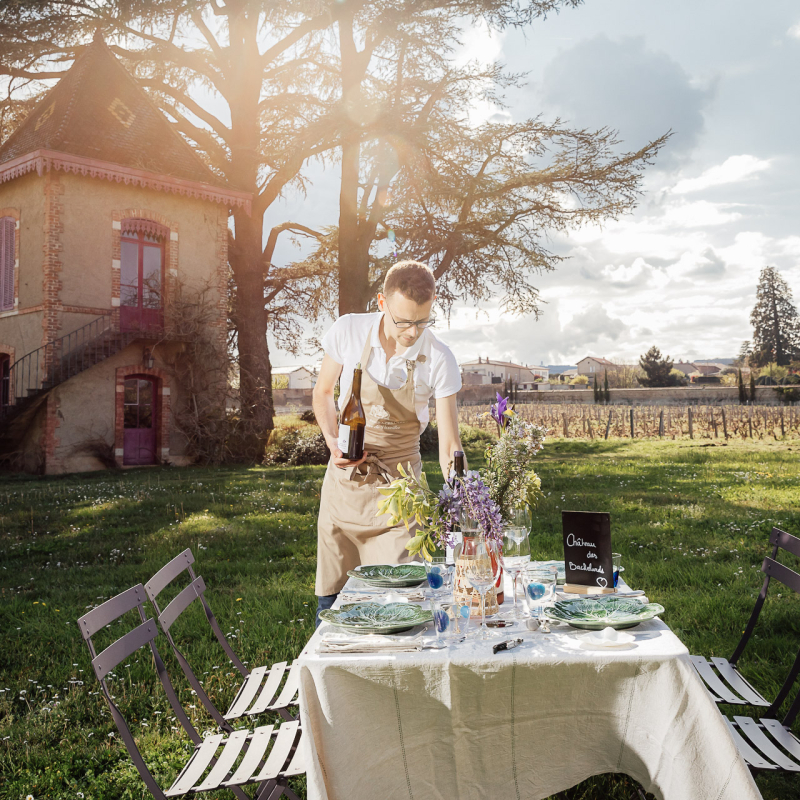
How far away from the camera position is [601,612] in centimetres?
254

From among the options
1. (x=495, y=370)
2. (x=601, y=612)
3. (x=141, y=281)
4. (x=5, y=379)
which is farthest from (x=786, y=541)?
(x=495, y=370)

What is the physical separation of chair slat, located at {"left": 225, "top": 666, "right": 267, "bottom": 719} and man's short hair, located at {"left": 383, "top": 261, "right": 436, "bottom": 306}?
199cm

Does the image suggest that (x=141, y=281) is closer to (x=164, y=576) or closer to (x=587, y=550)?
(x=164, y=576)

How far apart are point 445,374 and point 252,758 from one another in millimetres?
1887

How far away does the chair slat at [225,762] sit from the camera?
A: 2578 mm

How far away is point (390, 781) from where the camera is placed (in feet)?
7.16

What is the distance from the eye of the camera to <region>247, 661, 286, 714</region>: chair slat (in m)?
3.12

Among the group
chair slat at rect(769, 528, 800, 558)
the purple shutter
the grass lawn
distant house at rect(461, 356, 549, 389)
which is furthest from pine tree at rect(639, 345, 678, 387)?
chair slat at rect(769, 528, 800, 558)

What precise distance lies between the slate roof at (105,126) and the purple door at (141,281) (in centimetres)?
191

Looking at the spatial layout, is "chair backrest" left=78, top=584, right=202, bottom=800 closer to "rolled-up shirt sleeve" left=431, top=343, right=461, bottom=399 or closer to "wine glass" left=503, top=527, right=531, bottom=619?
"wine glass" left=503, top=527, right=531, bottom=619

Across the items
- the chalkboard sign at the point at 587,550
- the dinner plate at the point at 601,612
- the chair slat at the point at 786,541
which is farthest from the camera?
the chair slat at the point at 786,541

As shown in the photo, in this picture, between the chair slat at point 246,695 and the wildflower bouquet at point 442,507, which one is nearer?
the wildflower bouquet at point 442,507

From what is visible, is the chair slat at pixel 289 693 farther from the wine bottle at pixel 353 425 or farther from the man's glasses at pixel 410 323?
the man's glasses at pixel 410 323

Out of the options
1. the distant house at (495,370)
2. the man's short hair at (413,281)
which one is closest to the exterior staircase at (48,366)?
the man's short hair at (413,281)
